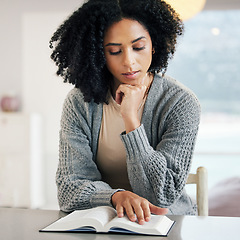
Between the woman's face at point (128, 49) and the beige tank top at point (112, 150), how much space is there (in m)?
0.15

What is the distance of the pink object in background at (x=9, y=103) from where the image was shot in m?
4.48

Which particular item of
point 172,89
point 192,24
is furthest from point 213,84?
point 172,89

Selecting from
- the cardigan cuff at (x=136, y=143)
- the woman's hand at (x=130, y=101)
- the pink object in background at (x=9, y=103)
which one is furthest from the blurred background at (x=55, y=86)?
the cardigan cuff at (x=136, y=143)

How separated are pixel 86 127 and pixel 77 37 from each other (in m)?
0.32

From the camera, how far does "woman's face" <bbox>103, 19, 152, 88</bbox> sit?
1.51m

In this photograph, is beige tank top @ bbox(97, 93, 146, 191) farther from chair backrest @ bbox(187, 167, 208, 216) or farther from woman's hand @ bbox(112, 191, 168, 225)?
woman's hand @ bbox(112, 191, 168, 225)

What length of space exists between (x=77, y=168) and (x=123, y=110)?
0.25 meters

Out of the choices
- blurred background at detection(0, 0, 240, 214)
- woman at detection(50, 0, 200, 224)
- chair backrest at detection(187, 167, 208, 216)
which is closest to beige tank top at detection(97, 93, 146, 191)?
woman at detection(50, 0, 200, 224)

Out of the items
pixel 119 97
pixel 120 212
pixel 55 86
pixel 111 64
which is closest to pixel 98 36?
pixel 111 64

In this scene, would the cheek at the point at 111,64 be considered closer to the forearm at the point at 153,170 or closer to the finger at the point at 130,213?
the forearm at the point at 153,170

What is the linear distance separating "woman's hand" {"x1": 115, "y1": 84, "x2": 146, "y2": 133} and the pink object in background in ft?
10.1

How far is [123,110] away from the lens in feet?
4.97

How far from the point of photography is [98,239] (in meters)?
1.02

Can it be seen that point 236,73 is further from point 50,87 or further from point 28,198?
point 28,198
